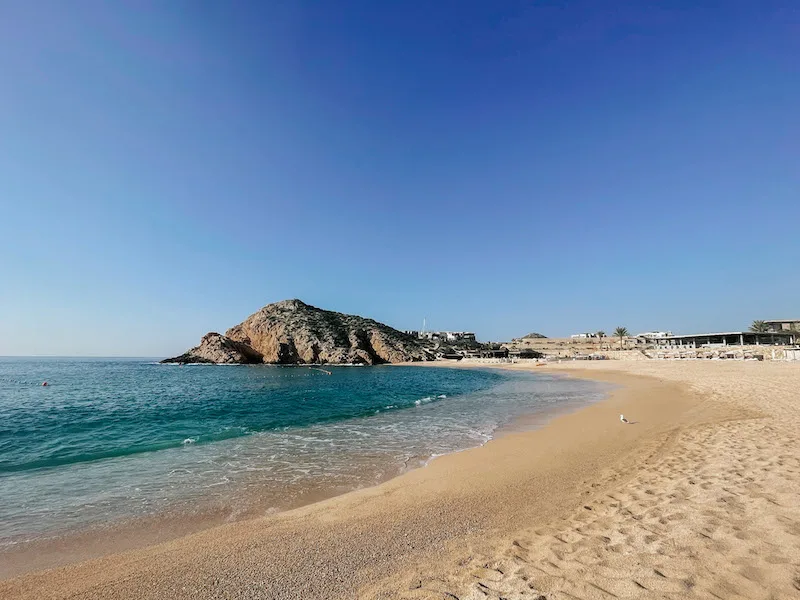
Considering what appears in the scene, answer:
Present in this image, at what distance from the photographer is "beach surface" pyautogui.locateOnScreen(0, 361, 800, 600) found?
396cm

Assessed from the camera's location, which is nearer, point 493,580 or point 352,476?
point 493,580

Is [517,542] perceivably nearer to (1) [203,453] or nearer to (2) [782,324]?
(1) [203,453]

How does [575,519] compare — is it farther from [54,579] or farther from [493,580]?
[54,579]

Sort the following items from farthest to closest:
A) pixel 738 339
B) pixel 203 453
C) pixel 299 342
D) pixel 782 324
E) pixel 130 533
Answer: pixel 299 342 → pixel 782 324 → pixel 738 339 → pixel 203 453 → pixel 130 533

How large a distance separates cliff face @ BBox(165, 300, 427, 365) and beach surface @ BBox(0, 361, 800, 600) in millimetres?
88803

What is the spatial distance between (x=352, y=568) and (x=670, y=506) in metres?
4.87

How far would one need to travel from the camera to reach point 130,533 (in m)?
6.49

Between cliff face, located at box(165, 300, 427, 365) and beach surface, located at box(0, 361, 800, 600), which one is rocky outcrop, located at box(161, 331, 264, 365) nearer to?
cliff face, located at box(165, 300, 427, 365)

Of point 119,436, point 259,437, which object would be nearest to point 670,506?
point 259,437

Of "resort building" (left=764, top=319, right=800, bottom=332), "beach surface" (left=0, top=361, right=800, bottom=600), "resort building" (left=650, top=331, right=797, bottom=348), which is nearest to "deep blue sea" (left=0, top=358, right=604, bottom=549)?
"beach surface" (left=0, top=361, right=800, bottom=600)

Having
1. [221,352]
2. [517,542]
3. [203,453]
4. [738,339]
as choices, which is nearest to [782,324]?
[738,339]

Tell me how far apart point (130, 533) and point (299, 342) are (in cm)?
9148

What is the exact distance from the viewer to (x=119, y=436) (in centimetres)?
1533

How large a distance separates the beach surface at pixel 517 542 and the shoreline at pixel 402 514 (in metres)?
0.03
